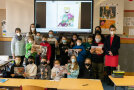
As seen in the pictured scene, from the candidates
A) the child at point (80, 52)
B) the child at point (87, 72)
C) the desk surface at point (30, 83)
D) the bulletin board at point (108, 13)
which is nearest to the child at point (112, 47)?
the child at point (80, 52)

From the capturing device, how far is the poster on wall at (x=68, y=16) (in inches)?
227

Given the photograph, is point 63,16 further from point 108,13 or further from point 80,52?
point 80,52

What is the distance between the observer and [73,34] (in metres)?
5.33

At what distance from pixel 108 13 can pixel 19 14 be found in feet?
9.21

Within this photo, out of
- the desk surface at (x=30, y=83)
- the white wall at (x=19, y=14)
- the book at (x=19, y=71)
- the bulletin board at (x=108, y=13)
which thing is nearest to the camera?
the desk surface at (x=30, y=83)

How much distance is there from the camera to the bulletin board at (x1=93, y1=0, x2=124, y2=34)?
18.5 feet

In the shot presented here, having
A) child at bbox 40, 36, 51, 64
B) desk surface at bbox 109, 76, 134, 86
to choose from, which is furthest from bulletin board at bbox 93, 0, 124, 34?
desk surface at bbox 109, 76, 134, 86

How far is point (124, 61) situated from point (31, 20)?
3.21 m

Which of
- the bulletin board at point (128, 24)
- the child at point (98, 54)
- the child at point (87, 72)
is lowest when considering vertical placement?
the child at point (87, 72)

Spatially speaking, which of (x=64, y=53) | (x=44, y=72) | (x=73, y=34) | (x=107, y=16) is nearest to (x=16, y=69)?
(x=44, y=72)

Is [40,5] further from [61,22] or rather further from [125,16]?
[125,16]

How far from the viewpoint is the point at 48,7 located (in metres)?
5.82

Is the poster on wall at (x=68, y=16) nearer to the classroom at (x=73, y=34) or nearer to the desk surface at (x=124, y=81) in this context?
the classroom at (x=73, y=34)

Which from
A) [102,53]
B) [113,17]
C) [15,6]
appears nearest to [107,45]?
[102,53]
